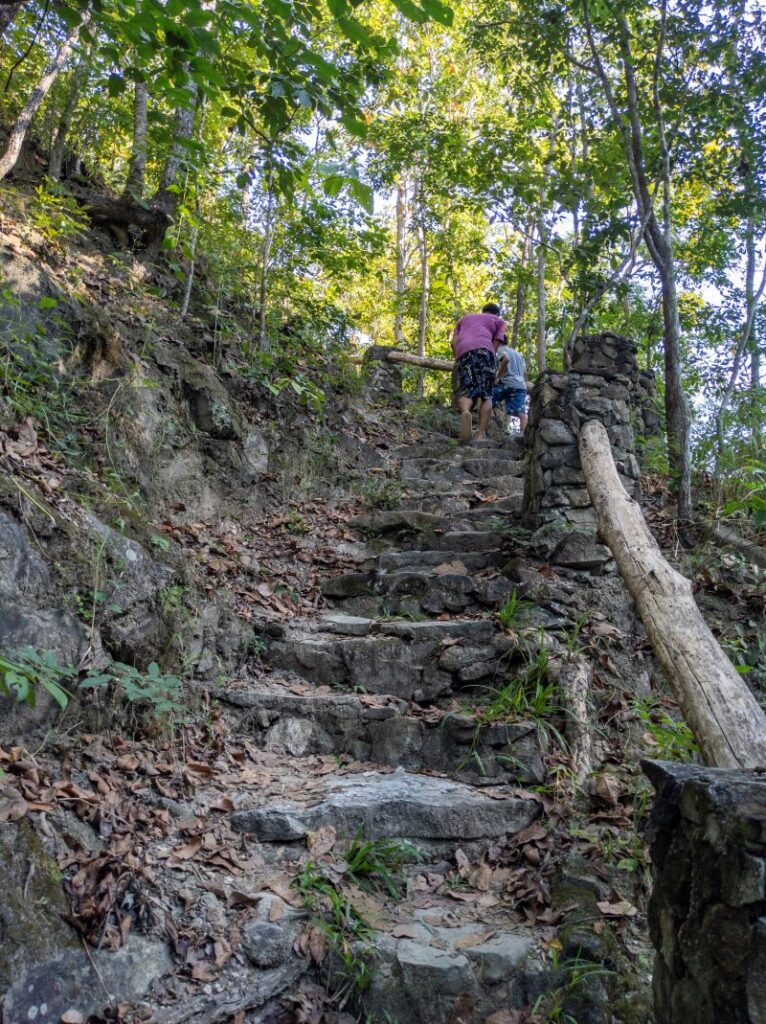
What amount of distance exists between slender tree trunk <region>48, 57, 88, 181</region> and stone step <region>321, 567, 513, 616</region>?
5.19 meters

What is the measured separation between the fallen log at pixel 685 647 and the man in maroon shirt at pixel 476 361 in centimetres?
402

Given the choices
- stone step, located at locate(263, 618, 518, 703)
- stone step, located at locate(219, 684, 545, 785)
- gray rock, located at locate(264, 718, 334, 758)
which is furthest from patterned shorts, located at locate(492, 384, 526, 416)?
gray rock, located at locate(264, 718, 334, 758)

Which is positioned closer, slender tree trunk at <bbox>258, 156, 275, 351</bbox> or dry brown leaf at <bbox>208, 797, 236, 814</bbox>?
dry brown leaf at <bbox>208, 797, 236, 814</bbox>

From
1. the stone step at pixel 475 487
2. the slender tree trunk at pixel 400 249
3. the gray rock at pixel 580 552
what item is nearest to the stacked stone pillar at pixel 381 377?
the stone step at pixel 475 487

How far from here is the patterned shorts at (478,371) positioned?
840 cm

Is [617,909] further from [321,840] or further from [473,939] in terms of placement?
[321,840]

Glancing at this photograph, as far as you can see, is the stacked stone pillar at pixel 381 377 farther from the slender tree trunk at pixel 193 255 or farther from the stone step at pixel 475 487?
the slender tree trunk at pixel 193 255

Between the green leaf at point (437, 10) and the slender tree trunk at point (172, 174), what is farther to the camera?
the slender tree trunk at point (172, 174)

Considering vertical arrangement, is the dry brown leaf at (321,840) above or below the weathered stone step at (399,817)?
below

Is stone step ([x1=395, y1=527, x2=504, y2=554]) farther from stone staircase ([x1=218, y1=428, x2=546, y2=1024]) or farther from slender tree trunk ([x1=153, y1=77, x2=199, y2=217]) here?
slender tree trunk ([x1=153, y1=77, x2=199, y2=217])

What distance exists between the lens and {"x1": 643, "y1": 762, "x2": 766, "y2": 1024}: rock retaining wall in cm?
158

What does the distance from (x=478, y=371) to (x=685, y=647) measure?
567cm

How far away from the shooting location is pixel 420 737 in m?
3.67

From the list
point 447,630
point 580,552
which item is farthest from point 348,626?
point 580,552
